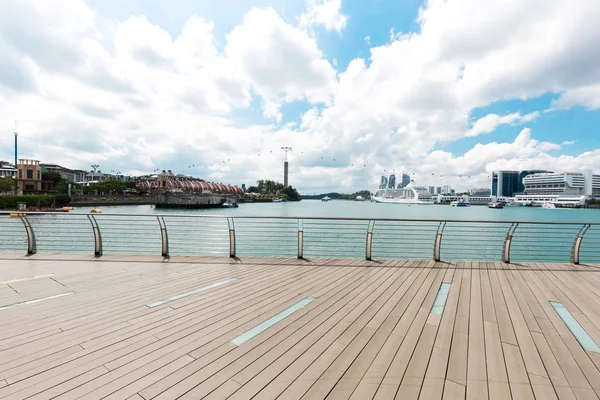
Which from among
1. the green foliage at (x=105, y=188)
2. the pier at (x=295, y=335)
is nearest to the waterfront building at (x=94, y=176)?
the green foliage at (x=105, y=188)

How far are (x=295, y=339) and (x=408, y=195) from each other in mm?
130455

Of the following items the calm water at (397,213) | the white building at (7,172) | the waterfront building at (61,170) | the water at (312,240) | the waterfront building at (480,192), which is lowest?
the calm water at (397,213)

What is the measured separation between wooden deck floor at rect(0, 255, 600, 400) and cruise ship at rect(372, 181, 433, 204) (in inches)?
4813

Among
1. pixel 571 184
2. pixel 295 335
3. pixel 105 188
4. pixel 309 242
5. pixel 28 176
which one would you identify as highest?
pixel 571 184

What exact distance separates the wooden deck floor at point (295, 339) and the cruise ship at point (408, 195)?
122m

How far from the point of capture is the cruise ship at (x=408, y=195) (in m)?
120

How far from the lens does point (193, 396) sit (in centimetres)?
180

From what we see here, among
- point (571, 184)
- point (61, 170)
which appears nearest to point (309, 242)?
point (61, 170)

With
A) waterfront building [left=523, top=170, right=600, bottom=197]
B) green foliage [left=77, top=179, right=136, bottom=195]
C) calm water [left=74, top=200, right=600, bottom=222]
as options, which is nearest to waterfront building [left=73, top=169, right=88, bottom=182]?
green foliage [left=77, top=179, right=136, bottom=195]

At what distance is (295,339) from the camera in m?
2.55

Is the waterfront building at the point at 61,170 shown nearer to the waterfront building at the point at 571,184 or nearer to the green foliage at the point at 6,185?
the green foliage at the point at 6,185

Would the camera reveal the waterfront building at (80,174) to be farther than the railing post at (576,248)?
Yes

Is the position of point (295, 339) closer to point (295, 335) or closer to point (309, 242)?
point (295, 335)

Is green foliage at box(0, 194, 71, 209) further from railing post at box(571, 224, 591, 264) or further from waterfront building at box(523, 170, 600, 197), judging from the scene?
waterfront building at box(523, 170, 600, 197)
